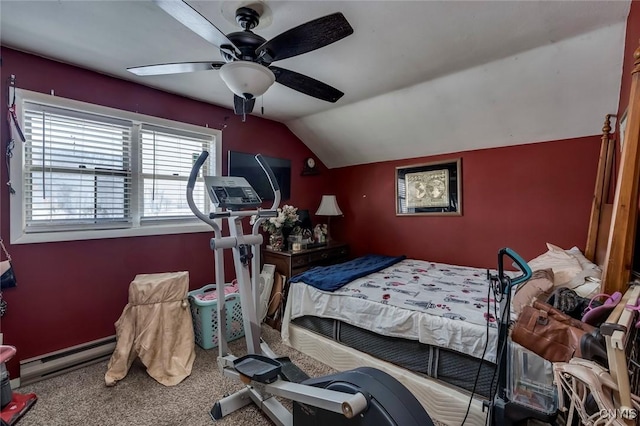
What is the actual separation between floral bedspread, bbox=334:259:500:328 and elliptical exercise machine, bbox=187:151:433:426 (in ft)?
2.36

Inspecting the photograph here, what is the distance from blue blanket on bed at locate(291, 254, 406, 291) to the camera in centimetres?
240

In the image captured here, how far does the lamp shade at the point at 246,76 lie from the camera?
56.3 inches

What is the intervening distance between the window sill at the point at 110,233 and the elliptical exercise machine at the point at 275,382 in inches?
48.0

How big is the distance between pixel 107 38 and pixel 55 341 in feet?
7.66

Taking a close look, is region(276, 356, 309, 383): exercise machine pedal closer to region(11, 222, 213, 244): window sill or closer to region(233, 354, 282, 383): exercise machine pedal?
region(233, 354, 282, 383): exercise machine pedal

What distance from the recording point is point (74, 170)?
7.47ft

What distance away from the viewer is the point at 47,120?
2170 millimetres

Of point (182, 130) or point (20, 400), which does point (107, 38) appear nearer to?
point (182, 130)

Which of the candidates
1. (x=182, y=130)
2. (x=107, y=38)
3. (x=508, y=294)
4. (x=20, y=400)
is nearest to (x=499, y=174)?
(x=508, y=294)

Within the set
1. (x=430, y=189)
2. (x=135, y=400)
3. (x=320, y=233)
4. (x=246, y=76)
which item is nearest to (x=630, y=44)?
(x=430, y=189)

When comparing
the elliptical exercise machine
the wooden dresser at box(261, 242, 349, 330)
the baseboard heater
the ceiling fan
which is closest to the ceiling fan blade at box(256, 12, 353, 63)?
the ceiling fan

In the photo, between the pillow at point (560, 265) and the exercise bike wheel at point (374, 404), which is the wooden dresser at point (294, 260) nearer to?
the exercise bike wheel at point (374, 404)

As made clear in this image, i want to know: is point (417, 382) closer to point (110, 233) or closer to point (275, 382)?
Answer: point (275, 382)

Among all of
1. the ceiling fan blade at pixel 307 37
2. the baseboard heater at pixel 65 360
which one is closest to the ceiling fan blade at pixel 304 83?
the ceiling fan blade at pixel 307 37
